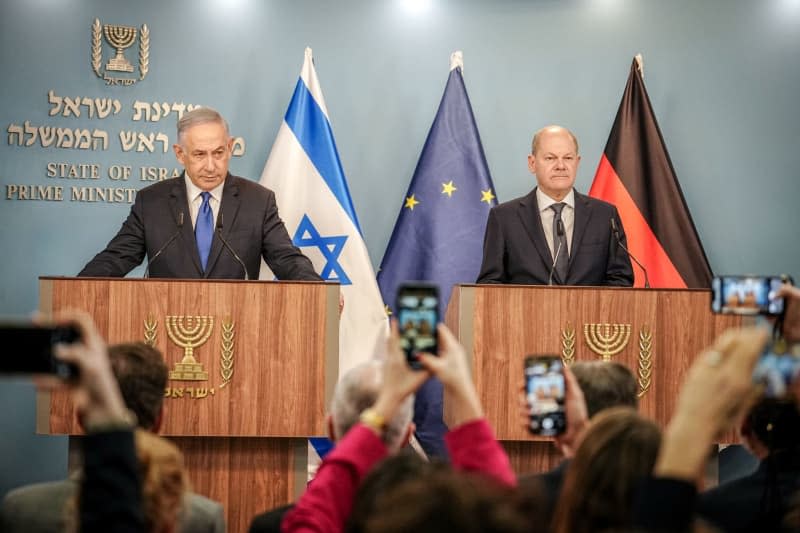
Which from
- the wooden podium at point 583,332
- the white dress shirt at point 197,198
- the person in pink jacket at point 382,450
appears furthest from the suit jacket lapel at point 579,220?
the person in pink jacket at point 382,450

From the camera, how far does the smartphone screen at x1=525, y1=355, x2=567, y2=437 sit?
2217 millimetres

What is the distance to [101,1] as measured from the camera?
6.07 metres

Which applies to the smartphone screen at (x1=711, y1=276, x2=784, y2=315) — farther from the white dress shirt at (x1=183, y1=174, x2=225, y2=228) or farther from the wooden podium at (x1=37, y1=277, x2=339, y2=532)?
the white dress shirt at (x1=183, y1=174, x2=225, y2=228)

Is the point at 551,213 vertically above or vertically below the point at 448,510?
above

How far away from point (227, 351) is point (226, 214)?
3.46ft

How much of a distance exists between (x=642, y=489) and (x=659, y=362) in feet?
8.29

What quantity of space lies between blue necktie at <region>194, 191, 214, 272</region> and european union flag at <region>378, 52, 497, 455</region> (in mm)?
1542

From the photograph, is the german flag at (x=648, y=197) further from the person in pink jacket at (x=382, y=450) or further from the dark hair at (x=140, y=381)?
the person in pink jacket at (x=382, y=450)

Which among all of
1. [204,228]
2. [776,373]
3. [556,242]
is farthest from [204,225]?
[776,373]

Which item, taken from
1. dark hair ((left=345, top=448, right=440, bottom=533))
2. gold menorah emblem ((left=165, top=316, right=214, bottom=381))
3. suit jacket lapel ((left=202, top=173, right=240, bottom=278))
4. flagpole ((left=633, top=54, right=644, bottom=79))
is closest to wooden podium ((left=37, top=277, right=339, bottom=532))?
gold menorah emblem ((left=165, top=316, right=214, bottom=381))

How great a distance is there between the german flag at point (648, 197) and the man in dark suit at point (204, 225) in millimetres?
2209

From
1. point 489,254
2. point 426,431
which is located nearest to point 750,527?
point 489,254

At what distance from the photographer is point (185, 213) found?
15.3 feet

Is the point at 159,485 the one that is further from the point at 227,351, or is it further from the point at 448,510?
the point at 227,351
